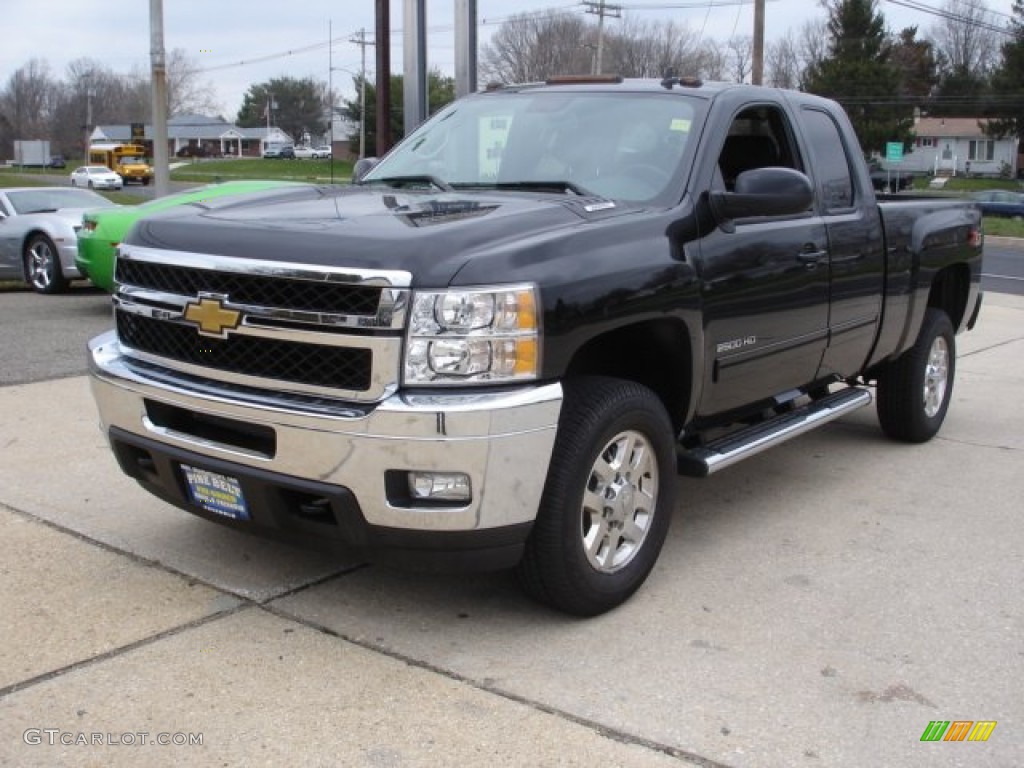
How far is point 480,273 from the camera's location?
343cm

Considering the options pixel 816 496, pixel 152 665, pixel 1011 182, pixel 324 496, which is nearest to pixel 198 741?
pixel 152 665

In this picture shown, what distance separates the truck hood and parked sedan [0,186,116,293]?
914cm

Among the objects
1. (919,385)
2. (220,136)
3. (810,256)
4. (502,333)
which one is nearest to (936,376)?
(919,385)

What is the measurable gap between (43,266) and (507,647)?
11121 mm

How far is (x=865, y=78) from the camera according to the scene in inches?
2393

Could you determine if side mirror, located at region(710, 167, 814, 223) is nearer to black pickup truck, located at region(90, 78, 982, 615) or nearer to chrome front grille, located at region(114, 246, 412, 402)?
black pickup truck, located at region(90, 78, 982, 615)

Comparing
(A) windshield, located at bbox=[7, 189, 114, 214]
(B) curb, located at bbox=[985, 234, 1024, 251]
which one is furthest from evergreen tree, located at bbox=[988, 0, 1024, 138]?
(A) windshield, located at bbox=[7, 189, 114, 214]

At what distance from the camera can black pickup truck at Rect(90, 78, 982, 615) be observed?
11.2 feet

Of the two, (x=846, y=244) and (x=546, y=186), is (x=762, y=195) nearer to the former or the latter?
(x=546, y=186)

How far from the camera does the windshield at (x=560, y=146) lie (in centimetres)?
461

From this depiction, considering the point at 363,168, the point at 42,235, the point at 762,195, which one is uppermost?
the point at 363,168

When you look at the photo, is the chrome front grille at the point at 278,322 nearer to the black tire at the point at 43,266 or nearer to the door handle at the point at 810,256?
the door handle at the point at 810,256

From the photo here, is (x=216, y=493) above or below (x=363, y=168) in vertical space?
below

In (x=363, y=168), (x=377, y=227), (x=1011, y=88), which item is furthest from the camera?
(x=1011, y=88)
